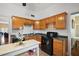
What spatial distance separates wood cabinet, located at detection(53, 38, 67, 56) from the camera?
6.05ft

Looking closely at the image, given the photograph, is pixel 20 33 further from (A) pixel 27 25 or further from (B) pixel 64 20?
(B) pixel 64 20

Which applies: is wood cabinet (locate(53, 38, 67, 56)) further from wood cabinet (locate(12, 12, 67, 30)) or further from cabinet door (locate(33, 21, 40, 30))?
cabinet door (locate(33, 21, 40, 30))

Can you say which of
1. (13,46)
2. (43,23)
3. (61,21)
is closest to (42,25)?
(43,23)

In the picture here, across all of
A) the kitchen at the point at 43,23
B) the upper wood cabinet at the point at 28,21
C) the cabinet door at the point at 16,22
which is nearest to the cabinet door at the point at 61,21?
the kitchen at the point at 43,23

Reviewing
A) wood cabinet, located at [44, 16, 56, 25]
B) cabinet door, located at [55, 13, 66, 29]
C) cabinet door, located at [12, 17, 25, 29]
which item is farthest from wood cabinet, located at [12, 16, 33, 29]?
cabinet door, located at [55, 13, 66, 29]

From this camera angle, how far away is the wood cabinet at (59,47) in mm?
1845

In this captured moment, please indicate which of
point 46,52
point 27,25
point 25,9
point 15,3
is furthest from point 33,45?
point 15,3

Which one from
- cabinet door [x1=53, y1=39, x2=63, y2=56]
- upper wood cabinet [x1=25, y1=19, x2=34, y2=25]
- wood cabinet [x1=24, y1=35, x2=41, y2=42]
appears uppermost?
upper wood cabinet [x1=25, y1=19, x2=34, y2=25]

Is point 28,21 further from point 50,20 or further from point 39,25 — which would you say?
point 50,20

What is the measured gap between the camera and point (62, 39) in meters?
1.85

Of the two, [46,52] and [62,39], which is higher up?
[62,39]

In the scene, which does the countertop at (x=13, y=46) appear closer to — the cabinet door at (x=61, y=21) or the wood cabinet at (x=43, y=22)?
the wood cabinet at (x=43, y=22)

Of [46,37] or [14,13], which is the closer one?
[14,13]

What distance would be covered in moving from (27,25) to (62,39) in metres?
0.70
